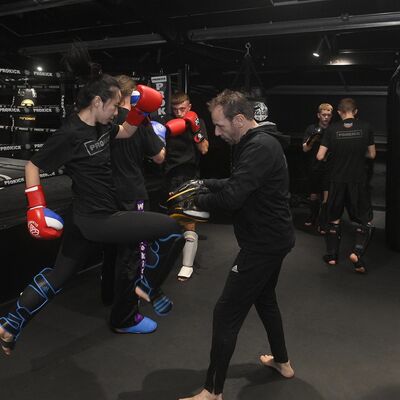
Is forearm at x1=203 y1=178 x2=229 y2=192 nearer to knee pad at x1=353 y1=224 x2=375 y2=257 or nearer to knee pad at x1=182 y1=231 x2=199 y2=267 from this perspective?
knee pad at x1=182 y1=231 x2=199 y2=267

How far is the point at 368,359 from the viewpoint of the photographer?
2.25 meters

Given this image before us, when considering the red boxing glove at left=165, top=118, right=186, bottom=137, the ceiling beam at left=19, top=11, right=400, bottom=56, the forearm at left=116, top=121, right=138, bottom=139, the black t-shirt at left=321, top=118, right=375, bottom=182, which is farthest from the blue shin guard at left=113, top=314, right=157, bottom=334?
the ceiling beam at left=19, top=11, right=400, bottom=56

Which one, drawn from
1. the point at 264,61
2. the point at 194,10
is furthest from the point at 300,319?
the point at 264,61

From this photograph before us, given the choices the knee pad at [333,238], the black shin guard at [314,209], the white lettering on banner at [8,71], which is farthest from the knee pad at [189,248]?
the black shin guard at [314,209]

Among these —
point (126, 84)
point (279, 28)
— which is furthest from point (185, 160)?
point (279, 28)

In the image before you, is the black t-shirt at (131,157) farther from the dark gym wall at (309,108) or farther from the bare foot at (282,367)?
the dark gym wall at (309,108)

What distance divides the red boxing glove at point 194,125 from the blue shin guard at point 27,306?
5.74ft

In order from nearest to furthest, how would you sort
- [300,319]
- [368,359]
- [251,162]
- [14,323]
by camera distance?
[251,162], [14,323], [368,359], [300,319]

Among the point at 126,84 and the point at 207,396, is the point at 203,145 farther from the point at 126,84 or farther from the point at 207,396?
the point at 207,396

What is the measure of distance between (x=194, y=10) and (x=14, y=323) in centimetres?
417

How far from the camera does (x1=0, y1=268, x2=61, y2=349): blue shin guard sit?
6.18ft

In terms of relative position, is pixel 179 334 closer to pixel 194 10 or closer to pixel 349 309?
pixel 349 309

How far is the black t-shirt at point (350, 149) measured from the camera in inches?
143

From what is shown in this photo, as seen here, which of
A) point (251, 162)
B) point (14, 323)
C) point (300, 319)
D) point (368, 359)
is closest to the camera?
point (251, 162)
